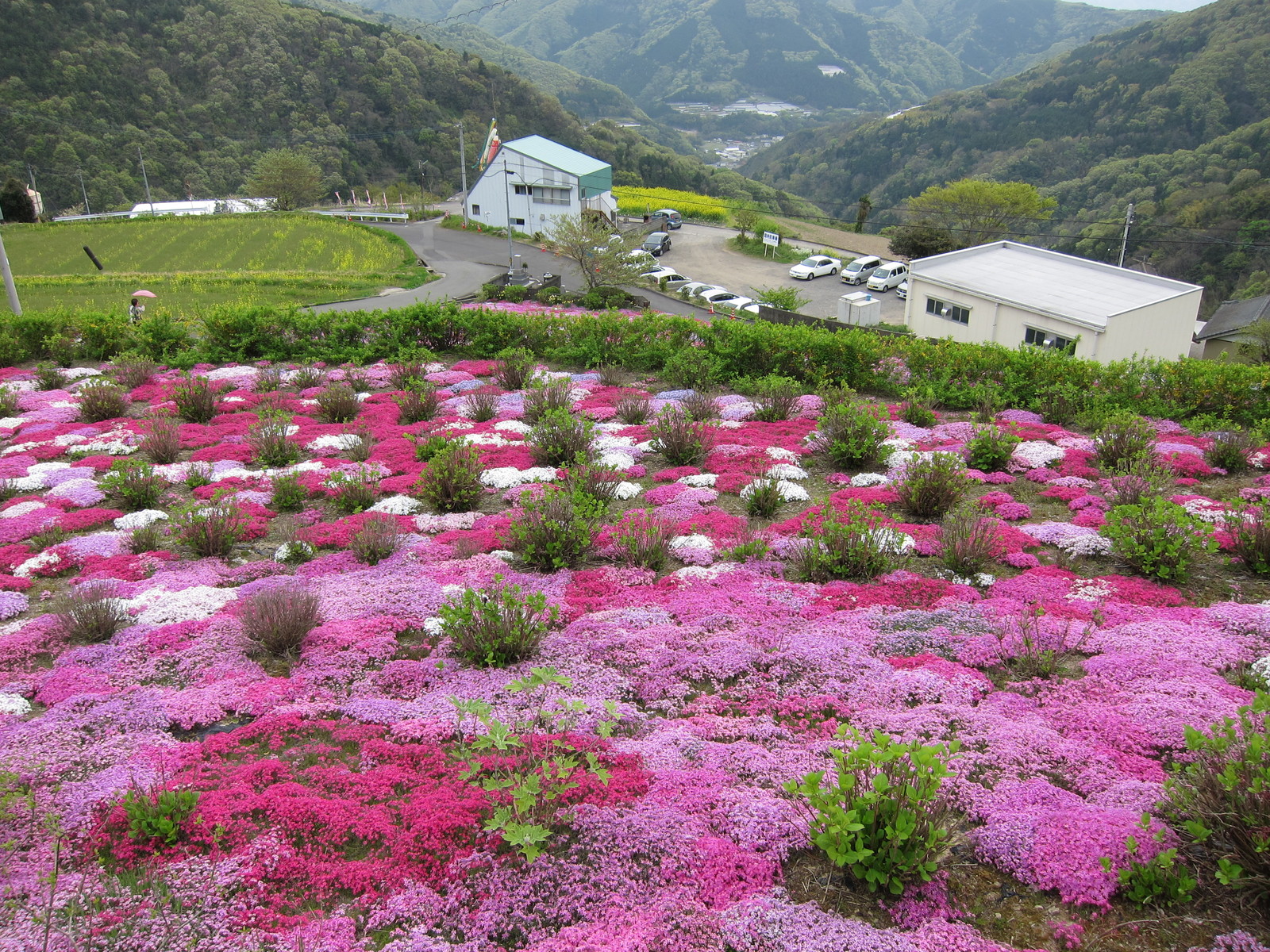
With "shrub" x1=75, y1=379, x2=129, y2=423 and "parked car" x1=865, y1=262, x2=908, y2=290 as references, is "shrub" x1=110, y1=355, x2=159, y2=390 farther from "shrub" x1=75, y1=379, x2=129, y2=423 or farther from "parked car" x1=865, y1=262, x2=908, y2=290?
"parked car" x1=865, y1=262, x2=908, y2=290

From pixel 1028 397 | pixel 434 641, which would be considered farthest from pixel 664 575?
pixel 1028 397

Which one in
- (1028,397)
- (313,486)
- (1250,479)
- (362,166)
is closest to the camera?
(1250,479)

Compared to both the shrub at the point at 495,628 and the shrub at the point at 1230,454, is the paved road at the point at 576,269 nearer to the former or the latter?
the shrub at the point at 1230,454

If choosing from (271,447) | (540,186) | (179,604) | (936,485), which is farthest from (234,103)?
(936,485)

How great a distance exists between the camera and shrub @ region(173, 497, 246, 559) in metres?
8.41

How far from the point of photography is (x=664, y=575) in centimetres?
782

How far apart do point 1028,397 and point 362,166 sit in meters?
94.7

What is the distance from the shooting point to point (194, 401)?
13.3 m

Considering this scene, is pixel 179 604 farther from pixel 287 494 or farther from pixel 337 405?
pixel 337 405

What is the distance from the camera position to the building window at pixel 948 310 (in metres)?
29.8

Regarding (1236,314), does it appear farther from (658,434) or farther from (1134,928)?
(1134,928)

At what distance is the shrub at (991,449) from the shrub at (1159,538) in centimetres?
265

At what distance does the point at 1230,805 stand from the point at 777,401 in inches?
358

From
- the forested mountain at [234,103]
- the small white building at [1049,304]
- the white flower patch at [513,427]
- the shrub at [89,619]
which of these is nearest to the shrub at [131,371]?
the white flower patch at [513,427]
